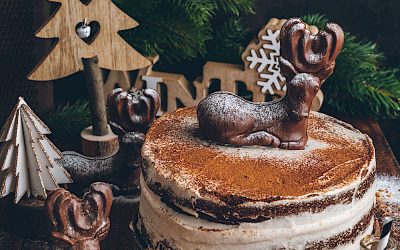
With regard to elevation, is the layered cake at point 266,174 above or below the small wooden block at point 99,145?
above

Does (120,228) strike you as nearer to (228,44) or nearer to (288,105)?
(288,105)

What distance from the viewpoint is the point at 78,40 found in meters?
1.68

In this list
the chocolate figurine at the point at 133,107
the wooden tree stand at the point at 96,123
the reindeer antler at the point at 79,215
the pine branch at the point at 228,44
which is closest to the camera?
the reindeer antler at the point at 79,215

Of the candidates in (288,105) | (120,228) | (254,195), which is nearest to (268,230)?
(254,195)

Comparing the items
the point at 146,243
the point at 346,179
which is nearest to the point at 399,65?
the point at 346,179

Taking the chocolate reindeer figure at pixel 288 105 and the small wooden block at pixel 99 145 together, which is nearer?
the chocolate reindeer figure at pixel 288 105

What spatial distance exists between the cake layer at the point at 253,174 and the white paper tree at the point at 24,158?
0.76 ft

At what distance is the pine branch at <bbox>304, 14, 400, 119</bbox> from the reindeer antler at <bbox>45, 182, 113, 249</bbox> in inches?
42.5

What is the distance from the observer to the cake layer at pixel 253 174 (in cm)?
120

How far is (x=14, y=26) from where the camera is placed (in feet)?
6.27

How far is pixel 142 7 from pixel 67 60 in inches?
15.1

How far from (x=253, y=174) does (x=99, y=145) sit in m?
0.64

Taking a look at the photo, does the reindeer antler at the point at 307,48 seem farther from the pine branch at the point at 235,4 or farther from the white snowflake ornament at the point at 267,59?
the pine branch at the point at 235,4

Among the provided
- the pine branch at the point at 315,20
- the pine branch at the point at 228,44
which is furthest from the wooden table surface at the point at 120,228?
the pine branch at the point at 228,44
